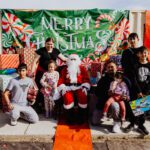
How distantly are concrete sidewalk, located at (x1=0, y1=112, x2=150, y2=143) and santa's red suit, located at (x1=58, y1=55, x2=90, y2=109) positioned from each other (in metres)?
0.46

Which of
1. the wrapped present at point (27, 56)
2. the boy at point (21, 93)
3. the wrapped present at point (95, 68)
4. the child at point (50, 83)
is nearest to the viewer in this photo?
the boy at point (21, 93)

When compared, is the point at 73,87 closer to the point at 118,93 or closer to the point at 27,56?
the point at 118,93

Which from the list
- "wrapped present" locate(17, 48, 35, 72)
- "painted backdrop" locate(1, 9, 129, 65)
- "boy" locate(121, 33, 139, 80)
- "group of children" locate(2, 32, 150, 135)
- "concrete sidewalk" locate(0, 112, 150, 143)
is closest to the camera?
"concrete sidewalk" locate(0, 112, 150, 143)

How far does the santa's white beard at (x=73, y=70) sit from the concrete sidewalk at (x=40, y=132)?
0.86 m

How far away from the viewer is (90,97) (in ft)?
17.6

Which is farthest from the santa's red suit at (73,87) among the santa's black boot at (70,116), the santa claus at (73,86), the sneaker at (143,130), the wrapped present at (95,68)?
the wrapped present at (95,68)

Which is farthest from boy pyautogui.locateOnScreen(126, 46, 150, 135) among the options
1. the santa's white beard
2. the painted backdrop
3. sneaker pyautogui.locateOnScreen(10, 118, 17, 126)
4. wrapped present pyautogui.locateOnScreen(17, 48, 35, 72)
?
wrapped present pyautogui.locateOnScreen(17, 48, 35, 72)

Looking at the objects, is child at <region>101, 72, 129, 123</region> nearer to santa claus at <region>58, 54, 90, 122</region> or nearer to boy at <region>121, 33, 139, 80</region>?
boy at <region>121, 33, 139, 80</region>

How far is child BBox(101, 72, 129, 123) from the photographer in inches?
172

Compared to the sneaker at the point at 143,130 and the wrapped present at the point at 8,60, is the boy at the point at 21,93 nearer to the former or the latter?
the sneaker at the point at 143,130

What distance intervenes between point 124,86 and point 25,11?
4305mm

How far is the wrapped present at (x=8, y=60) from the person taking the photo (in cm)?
684

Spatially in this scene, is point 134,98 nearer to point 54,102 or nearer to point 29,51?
point 54,102

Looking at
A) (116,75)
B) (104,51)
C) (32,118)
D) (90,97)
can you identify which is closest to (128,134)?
(116,75)
